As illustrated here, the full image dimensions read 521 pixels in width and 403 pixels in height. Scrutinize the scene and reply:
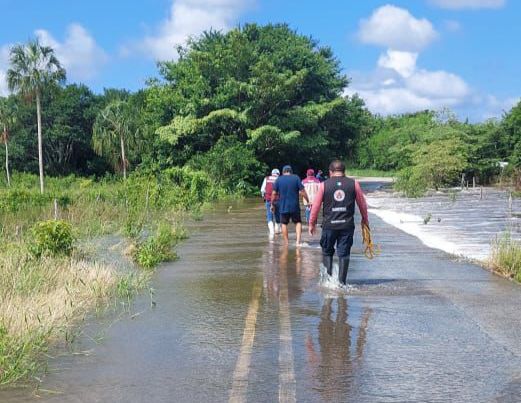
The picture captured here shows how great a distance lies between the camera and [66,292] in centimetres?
860

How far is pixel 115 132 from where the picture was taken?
65.6 metres

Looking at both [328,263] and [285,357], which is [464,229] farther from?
[285,357]

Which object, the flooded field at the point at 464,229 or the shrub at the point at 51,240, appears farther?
the flooded field at the point at 464,229

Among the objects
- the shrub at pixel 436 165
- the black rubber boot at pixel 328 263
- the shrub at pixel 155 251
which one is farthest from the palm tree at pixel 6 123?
the black rubber boot at pixel 328 263

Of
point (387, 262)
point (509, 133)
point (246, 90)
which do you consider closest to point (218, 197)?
point (246, 90)

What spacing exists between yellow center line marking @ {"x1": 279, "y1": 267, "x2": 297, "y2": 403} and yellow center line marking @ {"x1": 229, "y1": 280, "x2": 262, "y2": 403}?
288 millimetres

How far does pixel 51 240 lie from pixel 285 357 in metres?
7.09

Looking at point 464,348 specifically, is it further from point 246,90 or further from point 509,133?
point 509,133

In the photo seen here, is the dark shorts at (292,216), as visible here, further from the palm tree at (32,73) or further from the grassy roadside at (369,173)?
the grassy roadside at (369,173)

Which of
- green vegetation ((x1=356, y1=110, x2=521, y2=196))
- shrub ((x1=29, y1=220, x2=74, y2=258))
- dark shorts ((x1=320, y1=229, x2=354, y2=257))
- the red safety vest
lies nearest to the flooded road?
dark shorts ((x1=320, y1=229, x2=354, y2=257))

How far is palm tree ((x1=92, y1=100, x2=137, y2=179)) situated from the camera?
65438mm

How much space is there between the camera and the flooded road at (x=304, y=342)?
5215 mm

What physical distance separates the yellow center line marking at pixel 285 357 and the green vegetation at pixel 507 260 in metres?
3.94

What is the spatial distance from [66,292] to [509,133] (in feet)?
219
